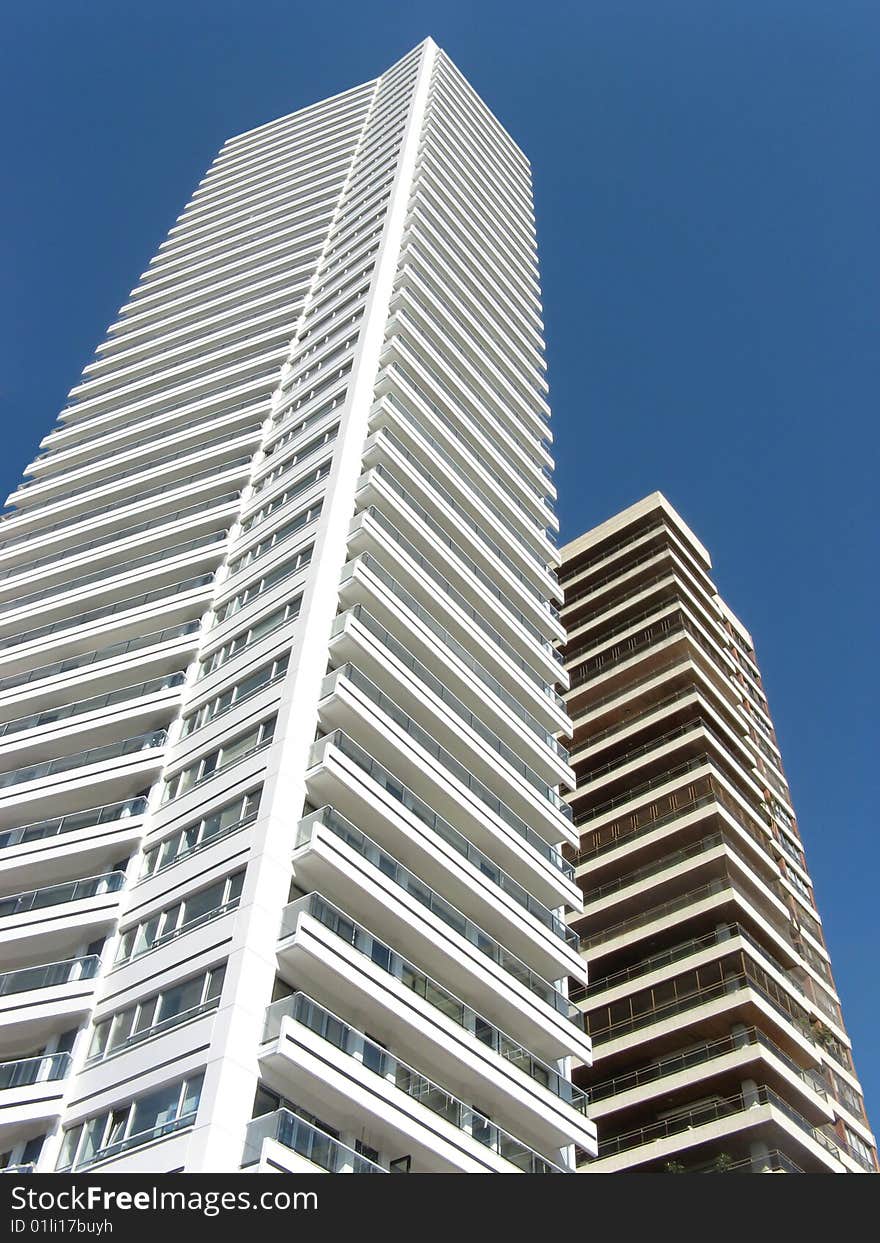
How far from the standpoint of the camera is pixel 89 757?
127ft

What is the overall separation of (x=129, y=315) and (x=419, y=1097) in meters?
55.5

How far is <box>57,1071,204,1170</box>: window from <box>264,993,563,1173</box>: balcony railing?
2.18 m

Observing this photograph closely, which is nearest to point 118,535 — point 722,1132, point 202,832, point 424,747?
point 424,747

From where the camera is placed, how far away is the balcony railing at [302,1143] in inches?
971

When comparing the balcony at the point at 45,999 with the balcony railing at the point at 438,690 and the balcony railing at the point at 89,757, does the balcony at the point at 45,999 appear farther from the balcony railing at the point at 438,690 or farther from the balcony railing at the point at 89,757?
the balcony railing at the point at 438,690

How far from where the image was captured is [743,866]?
50438 millimetres

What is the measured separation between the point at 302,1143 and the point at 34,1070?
8538 millimetres

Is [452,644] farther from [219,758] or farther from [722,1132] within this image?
[722,1132]

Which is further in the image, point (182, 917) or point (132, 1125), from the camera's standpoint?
point (182, 917)

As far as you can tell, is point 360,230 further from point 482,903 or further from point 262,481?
point 482,903

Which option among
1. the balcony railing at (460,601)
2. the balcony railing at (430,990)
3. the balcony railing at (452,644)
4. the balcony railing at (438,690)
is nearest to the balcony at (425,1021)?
the balcony railing at (430,990)

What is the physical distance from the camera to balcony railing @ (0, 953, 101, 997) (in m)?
31.8

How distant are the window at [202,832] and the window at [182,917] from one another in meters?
1.68

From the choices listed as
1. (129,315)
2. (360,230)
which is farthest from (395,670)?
(129,315)
